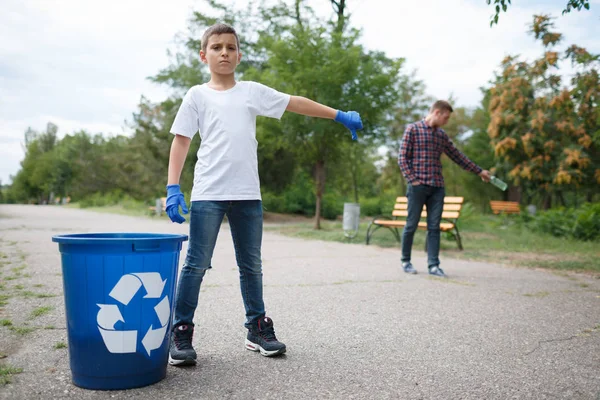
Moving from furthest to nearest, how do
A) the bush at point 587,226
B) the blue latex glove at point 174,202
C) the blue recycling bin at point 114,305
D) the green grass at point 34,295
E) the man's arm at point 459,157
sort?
the bush at point 587,226
the man's arm at point 459,157
the green grass at point 34,295
the blue latex glove at point 174,202
the blue recycling bin at point 114,305

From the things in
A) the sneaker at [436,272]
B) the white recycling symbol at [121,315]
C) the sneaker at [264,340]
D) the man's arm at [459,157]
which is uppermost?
the man's arm at [459,157]

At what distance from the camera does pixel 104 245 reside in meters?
2.20

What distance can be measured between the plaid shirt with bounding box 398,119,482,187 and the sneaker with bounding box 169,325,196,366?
3.93 m

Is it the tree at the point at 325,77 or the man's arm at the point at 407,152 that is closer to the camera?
the man's arm at the point at 407,152

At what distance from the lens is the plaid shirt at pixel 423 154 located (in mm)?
6062

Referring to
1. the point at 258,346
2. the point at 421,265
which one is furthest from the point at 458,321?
the point at 421,265

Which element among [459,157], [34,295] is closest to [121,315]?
[34,295]

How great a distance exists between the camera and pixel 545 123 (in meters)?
20.1

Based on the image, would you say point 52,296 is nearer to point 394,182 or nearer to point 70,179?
point 394,182

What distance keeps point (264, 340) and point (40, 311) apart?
1833mm

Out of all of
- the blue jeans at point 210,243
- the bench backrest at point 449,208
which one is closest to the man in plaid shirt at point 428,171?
the bench backrest at point 449,208

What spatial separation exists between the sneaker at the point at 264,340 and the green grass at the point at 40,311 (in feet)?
5.36

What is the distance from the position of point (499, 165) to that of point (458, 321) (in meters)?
21.7

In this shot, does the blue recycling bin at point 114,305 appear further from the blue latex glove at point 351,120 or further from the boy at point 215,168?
the blue latex glove at point 351,120
